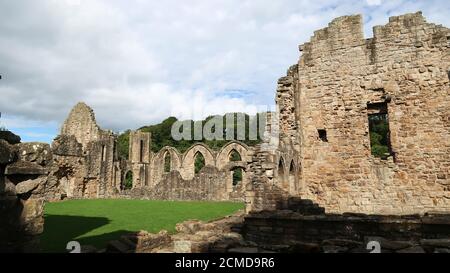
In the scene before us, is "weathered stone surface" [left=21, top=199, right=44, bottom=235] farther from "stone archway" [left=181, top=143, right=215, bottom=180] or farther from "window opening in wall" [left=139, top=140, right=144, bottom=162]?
"window opening in wall" [left=139, top=140, right=144, bottom=162]

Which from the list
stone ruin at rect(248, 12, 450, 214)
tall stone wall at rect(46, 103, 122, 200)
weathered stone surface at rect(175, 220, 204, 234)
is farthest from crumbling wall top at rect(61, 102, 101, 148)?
weathered stone surface at rect(175, 220, 204, 234)

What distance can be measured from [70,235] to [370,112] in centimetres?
964

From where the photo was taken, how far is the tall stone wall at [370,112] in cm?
988

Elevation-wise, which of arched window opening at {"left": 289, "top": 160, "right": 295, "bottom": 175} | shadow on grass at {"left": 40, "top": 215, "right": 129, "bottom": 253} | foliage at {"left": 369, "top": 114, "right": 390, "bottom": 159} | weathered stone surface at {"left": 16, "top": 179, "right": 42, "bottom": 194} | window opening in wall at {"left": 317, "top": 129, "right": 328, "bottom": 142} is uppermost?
foliage at {"left": 369, "top": 114, "right": 390, "bottom": 159}

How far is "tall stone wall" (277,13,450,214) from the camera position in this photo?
9.88 m

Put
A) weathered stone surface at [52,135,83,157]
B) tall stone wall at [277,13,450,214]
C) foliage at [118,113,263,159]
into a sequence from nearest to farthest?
1. tall stone wall at [277,13,450,214]
2. weathered stone surface at [52,135,83,157]
3. foliage at [118,113,263,159]

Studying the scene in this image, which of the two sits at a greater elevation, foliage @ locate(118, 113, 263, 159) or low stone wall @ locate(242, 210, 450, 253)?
foliage @ locate(118, 113, 263, 159)

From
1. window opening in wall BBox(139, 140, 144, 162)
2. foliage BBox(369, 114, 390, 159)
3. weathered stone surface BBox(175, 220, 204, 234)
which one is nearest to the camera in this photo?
weathered stone surface BBox(175, 220, 204, 234)

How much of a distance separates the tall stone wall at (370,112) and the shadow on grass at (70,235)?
5.70 metres

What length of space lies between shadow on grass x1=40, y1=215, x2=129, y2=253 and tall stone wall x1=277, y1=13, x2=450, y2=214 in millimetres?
5704

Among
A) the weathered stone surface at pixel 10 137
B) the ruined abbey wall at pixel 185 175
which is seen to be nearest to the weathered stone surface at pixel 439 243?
A: the weathered stone surface at pixel 10 137
